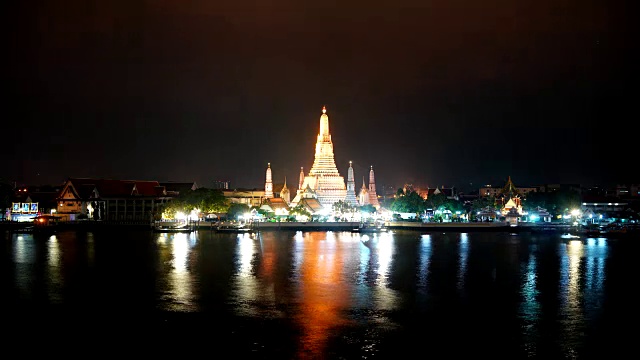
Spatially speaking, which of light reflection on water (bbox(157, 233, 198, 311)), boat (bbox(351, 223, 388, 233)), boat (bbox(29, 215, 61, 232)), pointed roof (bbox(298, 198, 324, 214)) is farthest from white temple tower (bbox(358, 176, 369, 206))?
light reflection on water (bbox(157, 233, 198, 311))

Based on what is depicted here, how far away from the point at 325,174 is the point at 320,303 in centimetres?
5876

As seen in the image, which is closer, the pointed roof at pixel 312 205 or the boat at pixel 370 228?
the boat at pixel 370 228

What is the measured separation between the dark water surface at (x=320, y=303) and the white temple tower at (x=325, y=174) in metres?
41.1

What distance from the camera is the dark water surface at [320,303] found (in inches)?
618

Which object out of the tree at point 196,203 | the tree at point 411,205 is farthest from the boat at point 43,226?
the tree at point 411,205

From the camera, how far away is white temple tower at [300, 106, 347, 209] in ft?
256

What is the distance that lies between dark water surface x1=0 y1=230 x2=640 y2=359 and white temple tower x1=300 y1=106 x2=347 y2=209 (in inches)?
1619

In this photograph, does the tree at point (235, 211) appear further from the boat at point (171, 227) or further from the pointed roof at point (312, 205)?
the pointed roof at point (312, 205)

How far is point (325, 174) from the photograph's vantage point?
260ft

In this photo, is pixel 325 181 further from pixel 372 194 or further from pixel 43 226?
pixel 43 226

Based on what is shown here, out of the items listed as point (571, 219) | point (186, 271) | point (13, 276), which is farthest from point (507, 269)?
point (571, 219)

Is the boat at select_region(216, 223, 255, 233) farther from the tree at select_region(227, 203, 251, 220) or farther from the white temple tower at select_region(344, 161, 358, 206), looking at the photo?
the white temple tower at select_region(344, 161, 358, 206)

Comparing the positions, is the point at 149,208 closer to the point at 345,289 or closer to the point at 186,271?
the point at 186,271

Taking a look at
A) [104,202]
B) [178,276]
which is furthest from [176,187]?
[178,276]
